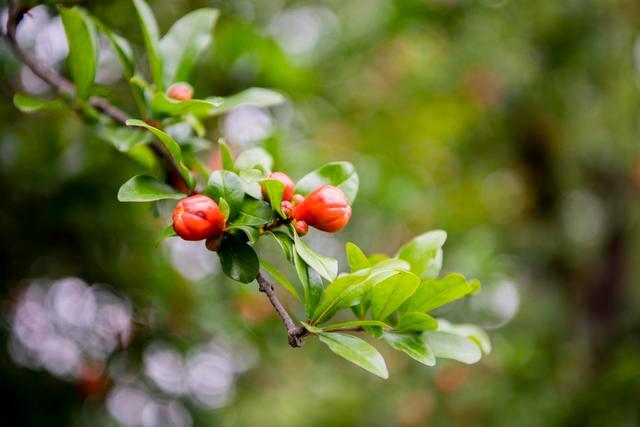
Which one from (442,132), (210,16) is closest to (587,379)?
(442,132)

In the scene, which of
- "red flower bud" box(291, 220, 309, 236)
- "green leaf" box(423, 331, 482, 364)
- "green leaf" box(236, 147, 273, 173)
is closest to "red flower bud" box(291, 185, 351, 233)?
"red flower bud" box(291, 220, 309, 236)

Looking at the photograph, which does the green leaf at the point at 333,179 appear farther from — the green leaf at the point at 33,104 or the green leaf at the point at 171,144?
the green leaf at the point at 33,104

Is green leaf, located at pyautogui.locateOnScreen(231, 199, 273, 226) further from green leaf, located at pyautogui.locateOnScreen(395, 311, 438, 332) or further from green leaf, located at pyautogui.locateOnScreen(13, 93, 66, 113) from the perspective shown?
green leaf, located at pyautogui.locateOnScreen(13, 93, 66, 113)

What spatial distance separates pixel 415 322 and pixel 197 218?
31 cm

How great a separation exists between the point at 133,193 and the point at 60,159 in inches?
42.9

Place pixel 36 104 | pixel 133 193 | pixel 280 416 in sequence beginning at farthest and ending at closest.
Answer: pixel 280 416, pixel 36 104, pixel 133 193

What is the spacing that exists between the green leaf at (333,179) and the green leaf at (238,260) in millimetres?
110

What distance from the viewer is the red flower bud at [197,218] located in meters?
0.66

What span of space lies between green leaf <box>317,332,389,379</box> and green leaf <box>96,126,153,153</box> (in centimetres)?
38

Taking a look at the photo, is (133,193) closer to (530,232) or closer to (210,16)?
(210,16)

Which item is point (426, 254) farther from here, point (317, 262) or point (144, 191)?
point (144, 191)

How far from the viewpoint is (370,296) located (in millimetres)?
761

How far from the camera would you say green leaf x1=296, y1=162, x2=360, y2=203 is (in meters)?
0.77

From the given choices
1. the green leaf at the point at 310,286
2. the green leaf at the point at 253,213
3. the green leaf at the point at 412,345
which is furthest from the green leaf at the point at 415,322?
the green leaf at the point at 253,213
